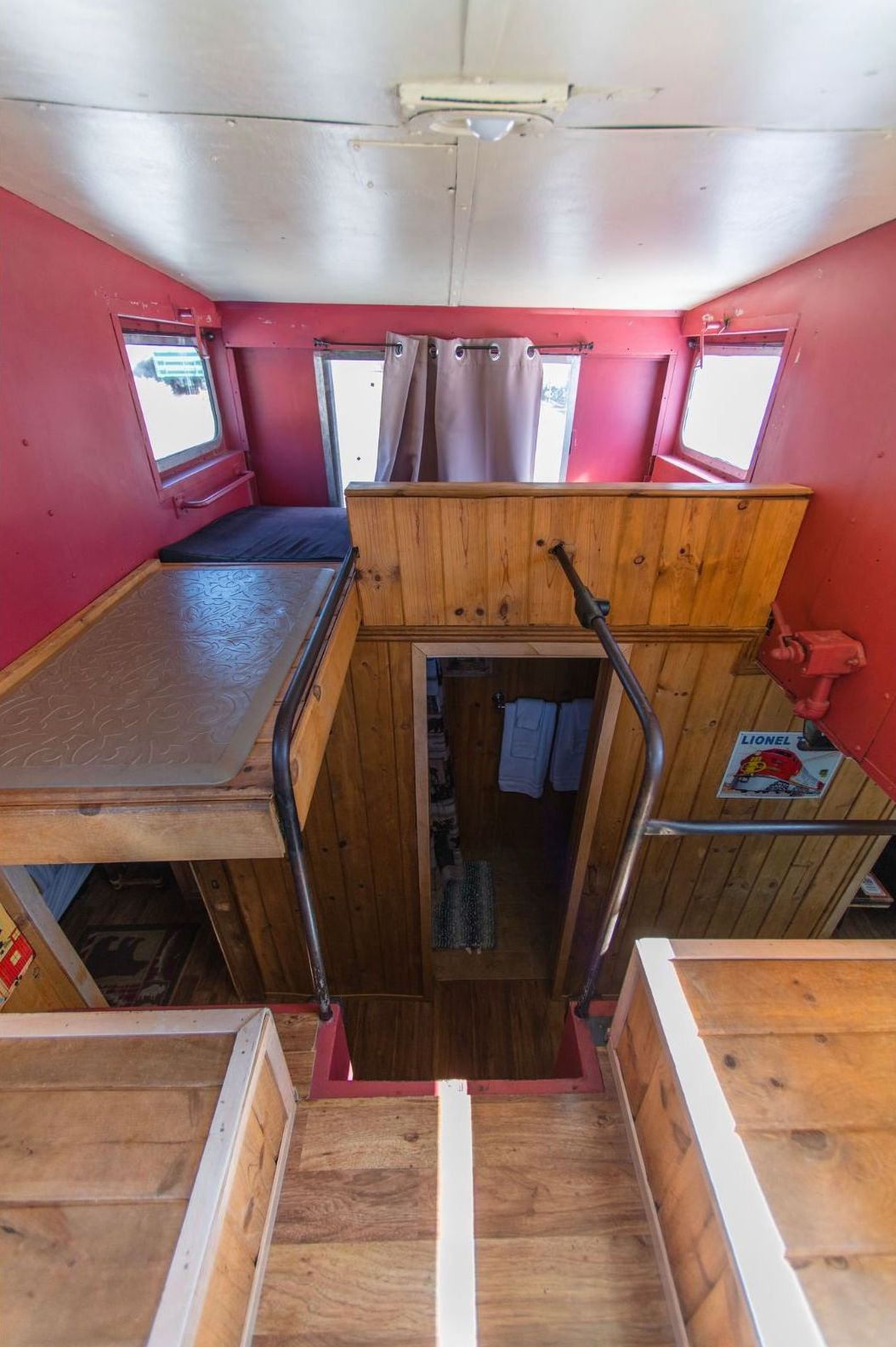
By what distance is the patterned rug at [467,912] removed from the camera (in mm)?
3025

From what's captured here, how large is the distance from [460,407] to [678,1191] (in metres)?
3.28

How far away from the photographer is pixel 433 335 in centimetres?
304

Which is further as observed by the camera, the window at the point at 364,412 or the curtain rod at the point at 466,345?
the window at the point at 364,412

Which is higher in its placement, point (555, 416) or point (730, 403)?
point (730, 403)

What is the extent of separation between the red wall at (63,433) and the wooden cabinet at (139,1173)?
97 cm

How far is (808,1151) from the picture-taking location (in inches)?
33.5

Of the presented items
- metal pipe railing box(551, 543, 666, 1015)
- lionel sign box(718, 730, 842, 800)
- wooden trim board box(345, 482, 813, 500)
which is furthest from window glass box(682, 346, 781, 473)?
metal pipe railing box(551, 543, 666, 1015)

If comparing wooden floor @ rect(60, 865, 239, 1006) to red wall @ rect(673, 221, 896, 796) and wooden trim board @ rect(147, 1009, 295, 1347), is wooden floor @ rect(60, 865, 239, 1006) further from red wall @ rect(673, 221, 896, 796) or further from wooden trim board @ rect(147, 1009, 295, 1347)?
red wall @ rect(673, 221, 896, 796)

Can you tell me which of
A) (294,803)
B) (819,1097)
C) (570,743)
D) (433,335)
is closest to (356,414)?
(433,335)

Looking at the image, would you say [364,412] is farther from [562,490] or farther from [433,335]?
[562,490]

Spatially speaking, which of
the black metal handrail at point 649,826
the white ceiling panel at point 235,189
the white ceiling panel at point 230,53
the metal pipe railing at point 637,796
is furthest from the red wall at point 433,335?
the black metal handrail at point 649,826

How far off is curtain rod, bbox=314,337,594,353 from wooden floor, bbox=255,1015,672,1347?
3247mm

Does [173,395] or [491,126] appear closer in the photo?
[491,126]

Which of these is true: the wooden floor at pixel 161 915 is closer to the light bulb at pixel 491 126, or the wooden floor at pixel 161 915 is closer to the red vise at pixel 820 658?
the red vise at pixel 820 658
